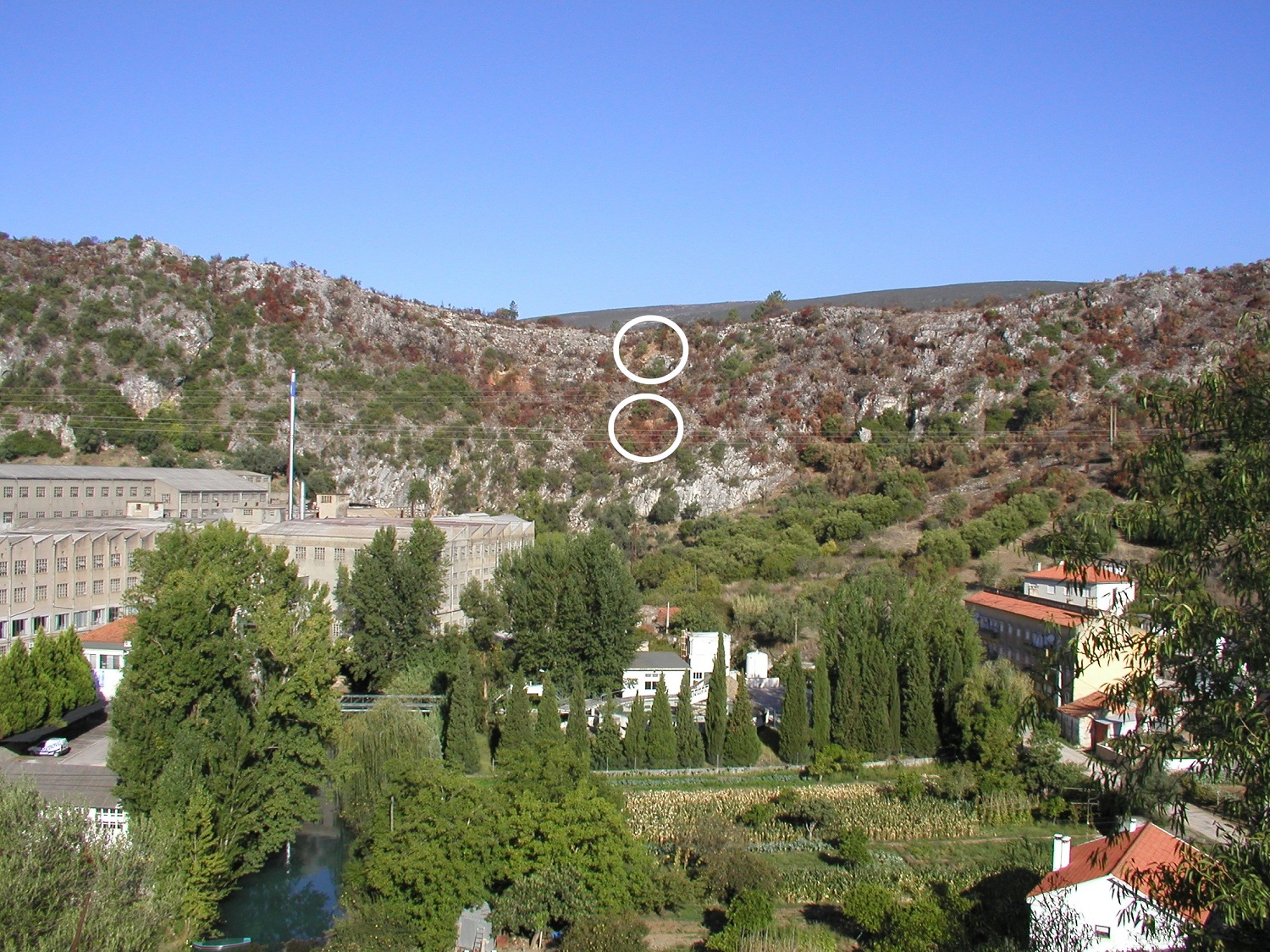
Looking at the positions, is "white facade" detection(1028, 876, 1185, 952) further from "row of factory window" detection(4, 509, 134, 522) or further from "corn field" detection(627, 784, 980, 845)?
"row of factory window" detection(4, 509, 134, 522)

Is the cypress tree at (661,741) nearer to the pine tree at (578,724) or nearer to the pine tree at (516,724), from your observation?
the pine tree at (578,724)

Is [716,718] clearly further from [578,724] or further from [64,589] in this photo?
[64,589]

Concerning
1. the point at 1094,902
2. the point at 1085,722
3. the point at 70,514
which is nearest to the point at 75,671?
the point at 70,514

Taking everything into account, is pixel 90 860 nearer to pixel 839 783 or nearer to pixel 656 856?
pixel 656 856

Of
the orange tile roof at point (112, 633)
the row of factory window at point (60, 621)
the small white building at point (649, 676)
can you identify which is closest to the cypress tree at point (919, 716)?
the small white building at point (649, 676)

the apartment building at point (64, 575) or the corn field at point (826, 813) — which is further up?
the apartment building at point (64, 575)

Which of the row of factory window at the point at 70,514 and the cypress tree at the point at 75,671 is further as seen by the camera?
the row of factory window at the point at 70,514
